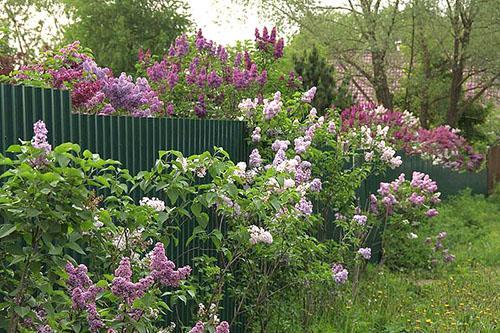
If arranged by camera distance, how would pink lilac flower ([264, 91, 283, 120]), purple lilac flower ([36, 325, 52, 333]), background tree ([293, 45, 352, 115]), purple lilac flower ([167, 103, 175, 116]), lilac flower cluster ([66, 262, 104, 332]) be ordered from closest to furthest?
purple lilac flower ([36, 325, 52, 333])
lilac flower cluster ([66, 262, 104, 332])
pink lilac flower ([264, 91, 283, 120])
purple lilac flower ([167, 103, 175, 116])
background tree ([293, 45, 352, 115])

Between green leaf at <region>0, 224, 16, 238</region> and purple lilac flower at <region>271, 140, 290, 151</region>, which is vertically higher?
green leaf at <region>0, 224, 16, 238</region>

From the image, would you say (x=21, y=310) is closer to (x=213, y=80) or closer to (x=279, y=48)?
(x=213, y=80)

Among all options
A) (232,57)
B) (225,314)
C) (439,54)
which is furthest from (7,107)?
(439,54)

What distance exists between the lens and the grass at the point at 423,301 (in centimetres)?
646

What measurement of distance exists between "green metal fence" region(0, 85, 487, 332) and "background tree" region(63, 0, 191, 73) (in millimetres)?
18977

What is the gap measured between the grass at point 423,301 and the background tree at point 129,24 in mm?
15965

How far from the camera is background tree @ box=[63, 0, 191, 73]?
24562mm

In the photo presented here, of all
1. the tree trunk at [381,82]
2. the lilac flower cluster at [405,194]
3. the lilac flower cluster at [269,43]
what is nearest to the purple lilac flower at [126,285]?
the lilac flower cluster at [405,194]

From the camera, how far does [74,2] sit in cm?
2647

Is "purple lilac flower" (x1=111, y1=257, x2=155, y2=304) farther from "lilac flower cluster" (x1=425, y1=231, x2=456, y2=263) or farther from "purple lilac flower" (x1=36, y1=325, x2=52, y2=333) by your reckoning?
"lilac flower cluster" (x1=425, y1=231, x2=456, y2=263)

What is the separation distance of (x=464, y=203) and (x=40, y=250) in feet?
49.2

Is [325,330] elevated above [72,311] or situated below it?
below

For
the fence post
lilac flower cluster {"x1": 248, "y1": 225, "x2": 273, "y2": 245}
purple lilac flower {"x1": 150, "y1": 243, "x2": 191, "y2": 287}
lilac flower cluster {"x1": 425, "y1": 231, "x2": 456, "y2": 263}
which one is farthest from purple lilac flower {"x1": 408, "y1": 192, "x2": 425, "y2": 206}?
the fence post

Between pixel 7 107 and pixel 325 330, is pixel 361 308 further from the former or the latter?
pixel 7 107
